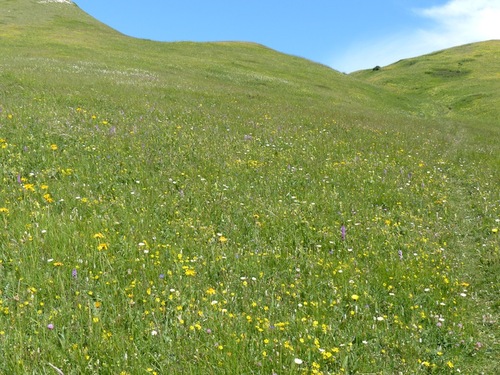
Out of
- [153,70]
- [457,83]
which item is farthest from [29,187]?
[457,83]

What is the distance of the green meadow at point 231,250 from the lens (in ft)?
14.9

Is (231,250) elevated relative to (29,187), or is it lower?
lower

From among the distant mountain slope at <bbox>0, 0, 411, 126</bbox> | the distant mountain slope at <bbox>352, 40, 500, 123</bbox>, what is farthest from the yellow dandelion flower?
the distant mountain slope at <bbox>352, 40, 500, 123</bbox>

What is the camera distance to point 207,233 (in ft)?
23.4

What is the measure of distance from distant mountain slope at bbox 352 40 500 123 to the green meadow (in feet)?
127

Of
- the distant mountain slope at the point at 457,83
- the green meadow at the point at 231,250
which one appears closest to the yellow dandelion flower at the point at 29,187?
the green meadow at the point at 231,250

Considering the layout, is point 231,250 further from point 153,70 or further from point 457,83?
point 457,83

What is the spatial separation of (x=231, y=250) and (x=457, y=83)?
78.1 metres

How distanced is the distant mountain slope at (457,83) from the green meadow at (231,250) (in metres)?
38.7

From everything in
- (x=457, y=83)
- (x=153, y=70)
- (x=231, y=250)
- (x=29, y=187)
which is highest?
(x=457, y=83)

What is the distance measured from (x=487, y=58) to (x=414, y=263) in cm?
10677

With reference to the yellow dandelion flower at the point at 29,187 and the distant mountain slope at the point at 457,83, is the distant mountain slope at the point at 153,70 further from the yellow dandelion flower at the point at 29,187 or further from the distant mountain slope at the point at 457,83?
the yellow dandelion flower at the point at 29,187

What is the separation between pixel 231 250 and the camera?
261 inches

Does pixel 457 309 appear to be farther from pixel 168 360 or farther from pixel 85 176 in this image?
pixel 85 176
